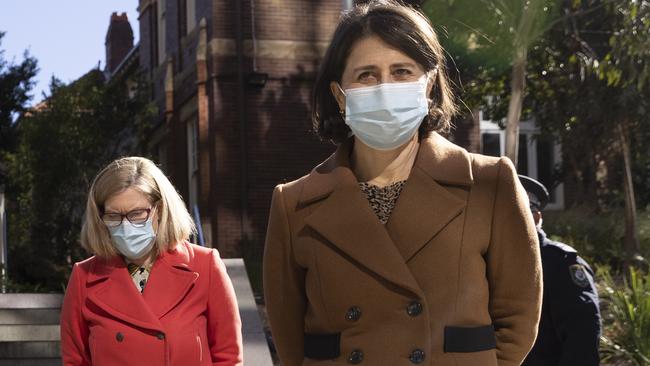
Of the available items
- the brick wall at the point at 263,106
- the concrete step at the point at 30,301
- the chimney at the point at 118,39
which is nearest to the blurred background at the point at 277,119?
the brick wall at the point at 263,106

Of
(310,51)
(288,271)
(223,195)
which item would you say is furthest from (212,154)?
(288,271)

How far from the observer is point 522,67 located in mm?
16359

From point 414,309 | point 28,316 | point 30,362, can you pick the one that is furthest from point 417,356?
point 28,316

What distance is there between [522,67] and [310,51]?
7151 mm

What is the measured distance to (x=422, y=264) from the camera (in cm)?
331

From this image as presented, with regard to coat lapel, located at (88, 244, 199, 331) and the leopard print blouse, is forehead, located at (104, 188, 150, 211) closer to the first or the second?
coat lapel, located at (88, 244, 199, 331)

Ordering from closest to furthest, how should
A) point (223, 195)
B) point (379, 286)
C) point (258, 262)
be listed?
1. point (379, 286)
2. point (258, 262)
3. point (223, 195)

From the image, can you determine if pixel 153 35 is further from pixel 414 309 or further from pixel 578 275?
pixel 414 309

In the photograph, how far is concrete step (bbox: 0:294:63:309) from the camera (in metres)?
10.5

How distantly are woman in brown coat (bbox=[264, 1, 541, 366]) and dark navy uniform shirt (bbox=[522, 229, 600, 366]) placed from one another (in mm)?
2194

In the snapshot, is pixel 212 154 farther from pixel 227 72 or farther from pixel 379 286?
pixel 379 286

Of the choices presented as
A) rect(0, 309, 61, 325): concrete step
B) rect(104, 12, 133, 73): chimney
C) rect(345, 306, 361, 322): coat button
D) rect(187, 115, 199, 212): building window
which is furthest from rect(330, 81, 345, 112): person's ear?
rect(104, 12, 133, 73): chimney

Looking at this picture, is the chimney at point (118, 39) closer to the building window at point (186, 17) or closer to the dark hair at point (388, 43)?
the building window at point (186, 17)

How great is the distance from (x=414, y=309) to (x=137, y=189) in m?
1.83
